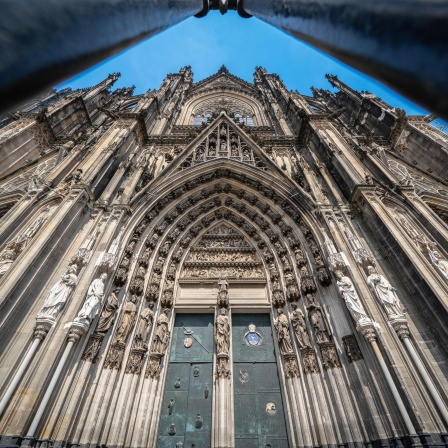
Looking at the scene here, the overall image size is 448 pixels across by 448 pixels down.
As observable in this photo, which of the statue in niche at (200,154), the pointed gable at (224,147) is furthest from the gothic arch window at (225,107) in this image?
the statue in niche at (200,154)

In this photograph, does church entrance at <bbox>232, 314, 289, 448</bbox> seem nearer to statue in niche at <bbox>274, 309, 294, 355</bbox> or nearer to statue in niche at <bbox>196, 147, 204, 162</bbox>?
statue in niche at <bbox>274, 309, 294, 355</bbox>

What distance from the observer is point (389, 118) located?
13.4 meters

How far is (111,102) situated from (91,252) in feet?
64.7

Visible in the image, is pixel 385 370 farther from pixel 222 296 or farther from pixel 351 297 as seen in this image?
pixel 222 296

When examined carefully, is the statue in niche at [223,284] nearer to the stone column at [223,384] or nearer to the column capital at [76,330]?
the stone column at [223,384]

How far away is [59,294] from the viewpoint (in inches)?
Result: 199

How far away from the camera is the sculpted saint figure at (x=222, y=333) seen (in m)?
6.52

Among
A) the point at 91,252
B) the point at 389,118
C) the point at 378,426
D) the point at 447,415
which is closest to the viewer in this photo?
the point at 447,415

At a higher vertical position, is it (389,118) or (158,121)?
(158,121)

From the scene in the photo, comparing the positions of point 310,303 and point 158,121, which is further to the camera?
point 158,121

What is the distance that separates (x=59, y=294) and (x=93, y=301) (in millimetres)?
635

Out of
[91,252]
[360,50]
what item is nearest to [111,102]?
[91,252]

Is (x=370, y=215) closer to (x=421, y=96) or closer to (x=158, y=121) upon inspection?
(x=421, y=96)

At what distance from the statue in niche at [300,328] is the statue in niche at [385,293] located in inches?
74.1
